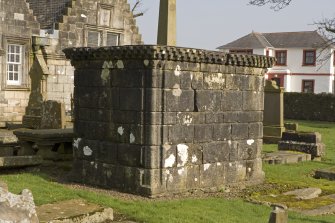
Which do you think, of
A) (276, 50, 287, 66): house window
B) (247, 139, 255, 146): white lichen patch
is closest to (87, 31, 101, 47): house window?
(247, 139, 255, 146): white lichen patch

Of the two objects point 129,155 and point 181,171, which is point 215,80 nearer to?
point 181,171

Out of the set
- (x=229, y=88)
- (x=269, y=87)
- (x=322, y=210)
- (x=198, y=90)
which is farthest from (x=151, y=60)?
(x=269, y=87)

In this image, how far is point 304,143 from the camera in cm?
1638

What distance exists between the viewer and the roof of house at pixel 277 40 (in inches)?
2271

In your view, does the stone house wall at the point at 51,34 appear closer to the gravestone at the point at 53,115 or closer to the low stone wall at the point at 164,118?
the gravestone at the point at 53,115

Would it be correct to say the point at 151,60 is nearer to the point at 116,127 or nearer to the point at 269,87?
the point at 116,127

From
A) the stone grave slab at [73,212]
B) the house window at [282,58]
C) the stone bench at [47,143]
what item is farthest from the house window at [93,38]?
the house window at [282,58]

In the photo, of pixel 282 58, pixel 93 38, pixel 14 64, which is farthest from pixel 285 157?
pixel 282 58

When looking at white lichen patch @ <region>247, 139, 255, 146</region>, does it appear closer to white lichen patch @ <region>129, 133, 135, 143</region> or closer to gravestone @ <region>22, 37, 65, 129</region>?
white lichen patch @ <region>129, 133, 135, 143</region>

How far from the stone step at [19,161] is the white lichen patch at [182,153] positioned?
Answer: 130 inches

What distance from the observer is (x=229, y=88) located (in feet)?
32.5

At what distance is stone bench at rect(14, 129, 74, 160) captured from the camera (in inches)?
448

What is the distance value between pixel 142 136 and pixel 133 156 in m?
0.40

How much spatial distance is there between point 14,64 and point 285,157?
13.3m
